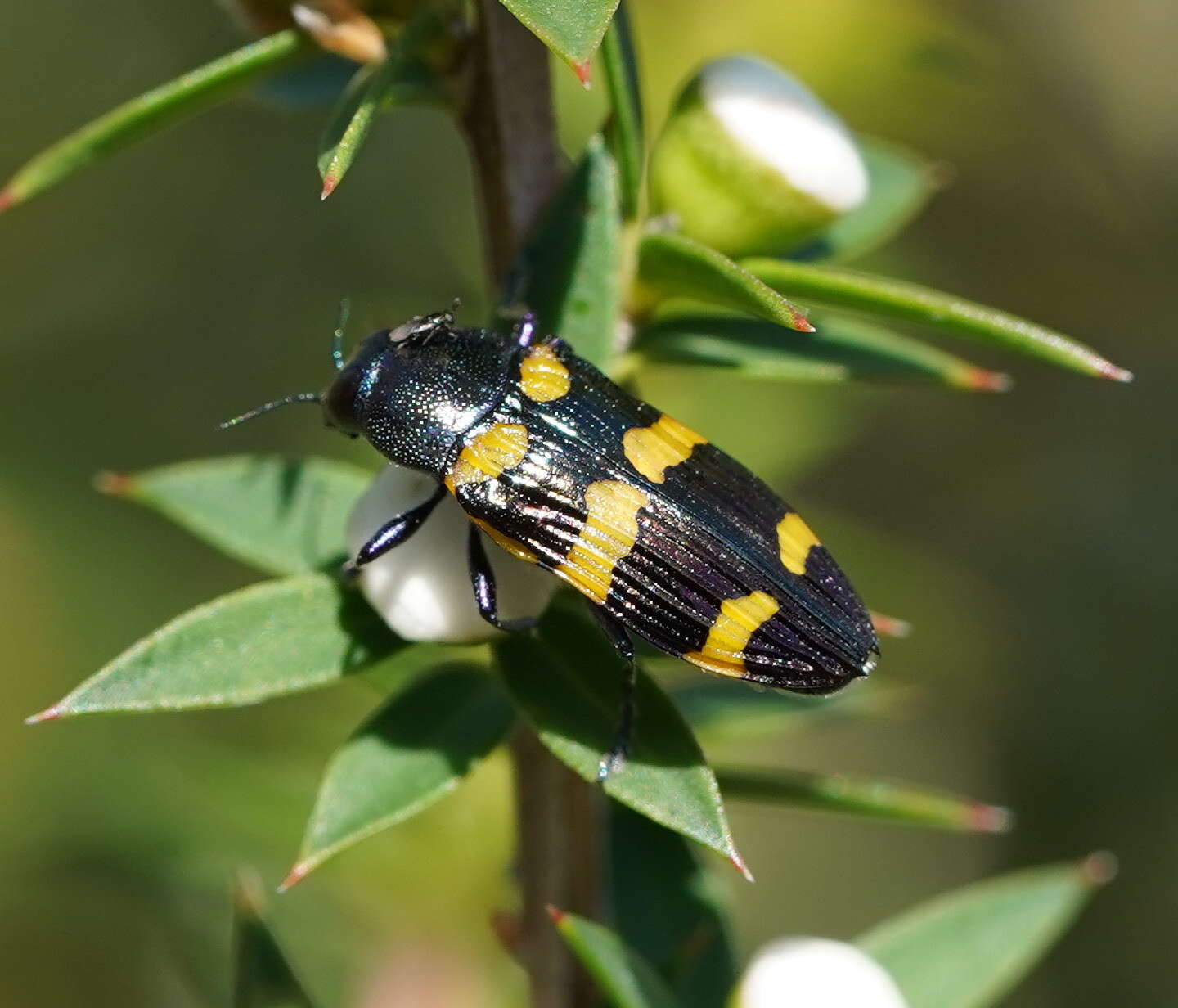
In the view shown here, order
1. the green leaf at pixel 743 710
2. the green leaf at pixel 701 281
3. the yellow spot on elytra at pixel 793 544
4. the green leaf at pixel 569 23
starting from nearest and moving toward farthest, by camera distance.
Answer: the green leaf at pixel 569 23 → the green leaf at pixel 701 281 → the yellow spot on elytra at pixel 793 544 → the green leaf at pixel 743 710

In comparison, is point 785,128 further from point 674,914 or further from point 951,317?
point 674,914

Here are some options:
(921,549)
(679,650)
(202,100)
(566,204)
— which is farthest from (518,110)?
(921,549)

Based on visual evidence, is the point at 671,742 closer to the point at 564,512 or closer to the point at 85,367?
the point at 564,512

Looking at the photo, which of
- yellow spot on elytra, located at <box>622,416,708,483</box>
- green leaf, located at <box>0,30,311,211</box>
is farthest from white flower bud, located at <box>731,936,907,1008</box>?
green leaf, located at <box>0,30,311,211</box>

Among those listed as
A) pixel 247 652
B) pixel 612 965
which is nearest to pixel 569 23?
pixel 247 652

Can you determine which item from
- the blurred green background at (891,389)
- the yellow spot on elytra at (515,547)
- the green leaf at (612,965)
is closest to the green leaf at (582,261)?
the yellow spot on elytra at (515,547)

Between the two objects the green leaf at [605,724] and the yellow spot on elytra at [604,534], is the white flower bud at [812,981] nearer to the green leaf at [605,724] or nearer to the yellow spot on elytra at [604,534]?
the green leaf at [605,724]
